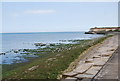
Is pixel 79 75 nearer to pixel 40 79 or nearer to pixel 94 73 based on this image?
pixel 94 73

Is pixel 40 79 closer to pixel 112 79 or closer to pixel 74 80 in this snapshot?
pixel 74 80

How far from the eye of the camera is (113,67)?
7781 millimetres

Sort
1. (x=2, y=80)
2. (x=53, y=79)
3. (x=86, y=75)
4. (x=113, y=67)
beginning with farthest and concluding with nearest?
(x=2, y=80), (x=113, y=67), (x=53, y=79), (x=86, y=75)

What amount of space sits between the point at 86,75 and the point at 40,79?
6.46 ft

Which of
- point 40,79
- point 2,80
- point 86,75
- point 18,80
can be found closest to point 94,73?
point 86,75

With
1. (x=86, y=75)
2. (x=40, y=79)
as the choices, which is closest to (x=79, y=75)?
(x=86, y=75)

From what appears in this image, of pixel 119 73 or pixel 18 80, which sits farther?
pixel 18 80

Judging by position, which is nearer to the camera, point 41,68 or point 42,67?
point 41,68

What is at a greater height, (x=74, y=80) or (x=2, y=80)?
(x=74, y=80)

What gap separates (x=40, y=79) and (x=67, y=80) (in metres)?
1.66

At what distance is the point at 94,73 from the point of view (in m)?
6.85

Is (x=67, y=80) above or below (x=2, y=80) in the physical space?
above

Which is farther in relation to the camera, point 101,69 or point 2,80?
point 2,80

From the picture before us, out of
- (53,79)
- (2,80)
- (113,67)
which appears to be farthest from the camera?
(2,80)
